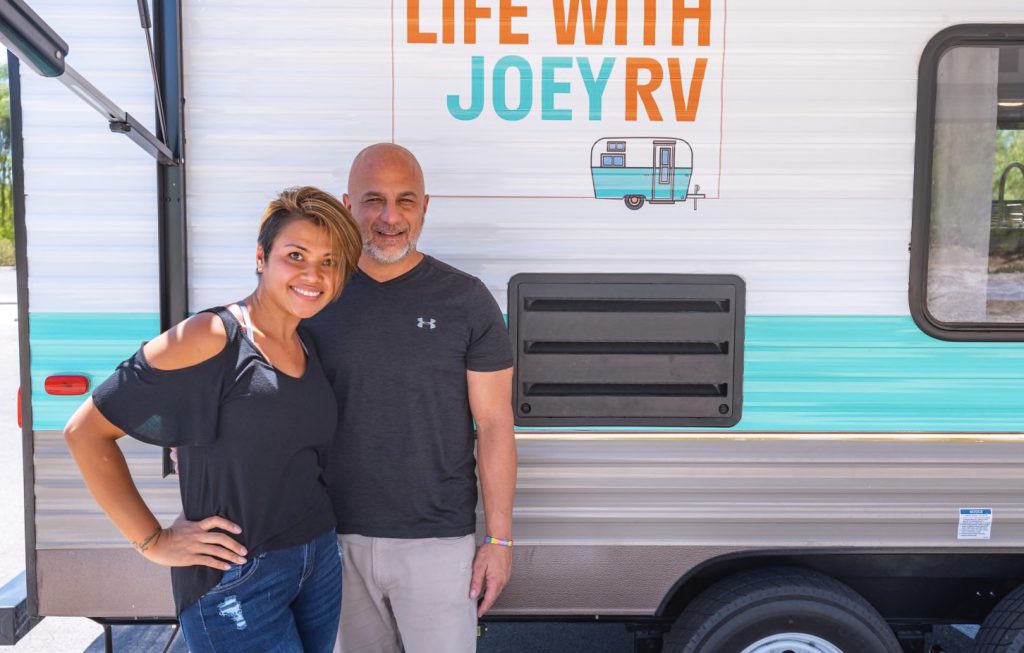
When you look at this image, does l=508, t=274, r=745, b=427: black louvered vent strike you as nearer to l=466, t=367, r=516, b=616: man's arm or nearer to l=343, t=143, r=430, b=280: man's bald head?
l=466, t=367, r=516, b=616: man's arm

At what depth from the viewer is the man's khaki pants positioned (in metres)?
2.20

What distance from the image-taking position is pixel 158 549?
1.81 meters

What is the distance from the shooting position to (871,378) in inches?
98.2

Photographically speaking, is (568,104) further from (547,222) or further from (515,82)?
(547,222)

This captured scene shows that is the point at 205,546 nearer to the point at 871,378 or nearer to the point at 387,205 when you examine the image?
the point at 387,205

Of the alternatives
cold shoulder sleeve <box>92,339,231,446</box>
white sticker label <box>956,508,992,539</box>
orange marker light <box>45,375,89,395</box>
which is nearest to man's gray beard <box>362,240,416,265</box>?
cold shoulder sleeve <box>92,339,231,446</box>

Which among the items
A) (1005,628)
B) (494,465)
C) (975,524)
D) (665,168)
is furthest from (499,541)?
(1005,628)

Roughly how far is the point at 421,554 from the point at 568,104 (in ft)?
4.46

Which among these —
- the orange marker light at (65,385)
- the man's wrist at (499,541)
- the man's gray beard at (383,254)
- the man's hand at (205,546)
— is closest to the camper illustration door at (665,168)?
the man's gray beard at (383,254)

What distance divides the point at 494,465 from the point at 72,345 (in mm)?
1306

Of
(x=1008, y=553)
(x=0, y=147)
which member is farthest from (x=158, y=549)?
(x=0, y=147)

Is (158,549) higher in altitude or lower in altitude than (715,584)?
higher

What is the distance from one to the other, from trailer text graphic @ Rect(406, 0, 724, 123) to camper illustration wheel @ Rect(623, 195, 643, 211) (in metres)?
0.23

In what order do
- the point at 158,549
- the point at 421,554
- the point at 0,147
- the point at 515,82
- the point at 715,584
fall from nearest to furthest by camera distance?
the point at 158,549
the point at 421,554
the point at 515,82
the point at 715,584
the point at 0,147
